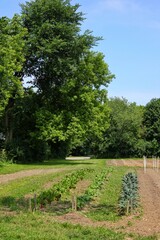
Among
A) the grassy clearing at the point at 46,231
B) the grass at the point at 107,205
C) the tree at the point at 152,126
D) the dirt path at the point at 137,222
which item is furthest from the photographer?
the tree at the point at 152,126

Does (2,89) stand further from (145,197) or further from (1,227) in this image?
(1,227)

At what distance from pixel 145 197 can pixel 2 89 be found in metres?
18.9

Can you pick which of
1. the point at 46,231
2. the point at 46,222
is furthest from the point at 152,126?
the point at 46,231

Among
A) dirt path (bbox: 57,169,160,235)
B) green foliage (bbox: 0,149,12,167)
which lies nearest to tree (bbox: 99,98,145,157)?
green foliage (bbox: 0,149,12,167)

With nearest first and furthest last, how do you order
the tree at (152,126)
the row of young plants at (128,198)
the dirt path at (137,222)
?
the dirt path at (137,222)
the row of young plants at (128,198)
the tree at (152,126)

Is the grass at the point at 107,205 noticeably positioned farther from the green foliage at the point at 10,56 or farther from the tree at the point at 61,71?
the tree at the point at 61,71

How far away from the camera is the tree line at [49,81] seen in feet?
122

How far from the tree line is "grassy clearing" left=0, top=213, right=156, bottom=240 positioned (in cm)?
2260

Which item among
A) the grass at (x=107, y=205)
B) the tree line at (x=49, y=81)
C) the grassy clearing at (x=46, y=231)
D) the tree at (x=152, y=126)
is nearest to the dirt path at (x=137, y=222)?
the grass at (x=107, y=205)

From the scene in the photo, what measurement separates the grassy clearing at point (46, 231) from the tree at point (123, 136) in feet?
183

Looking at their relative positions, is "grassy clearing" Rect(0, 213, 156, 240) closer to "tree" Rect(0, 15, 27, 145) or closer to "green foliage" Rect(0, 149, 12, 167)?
"tree" Rect(0, 15, 27, 145)

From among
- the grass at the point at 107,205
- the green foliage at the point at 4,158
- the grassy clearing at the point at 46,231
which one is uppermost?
the green foliage at the point at 4,158

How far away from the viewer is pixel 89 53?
1631 inches

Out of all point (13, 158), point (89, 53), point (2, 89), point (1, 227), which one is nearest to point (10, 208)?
point (1, 227)
